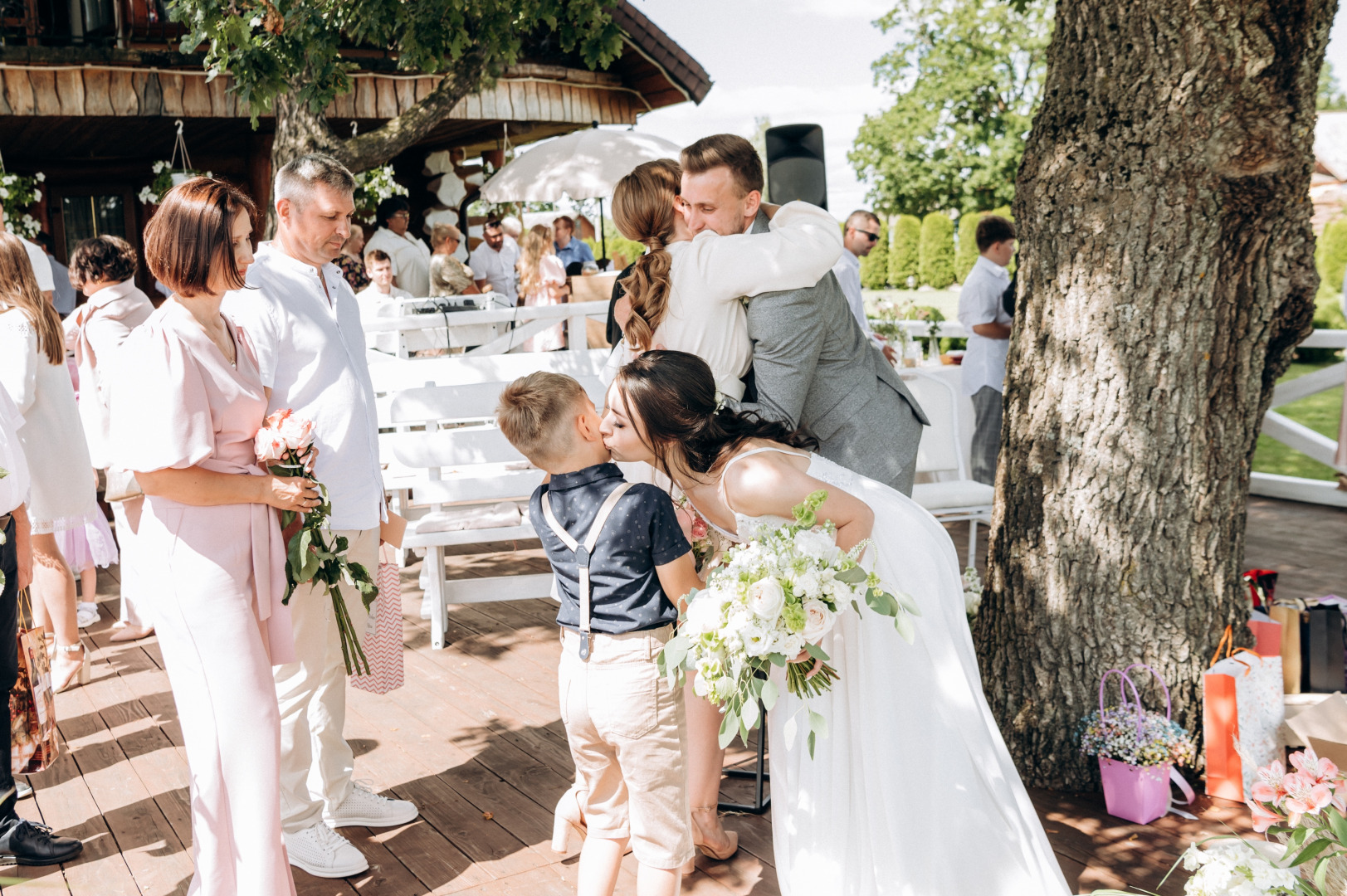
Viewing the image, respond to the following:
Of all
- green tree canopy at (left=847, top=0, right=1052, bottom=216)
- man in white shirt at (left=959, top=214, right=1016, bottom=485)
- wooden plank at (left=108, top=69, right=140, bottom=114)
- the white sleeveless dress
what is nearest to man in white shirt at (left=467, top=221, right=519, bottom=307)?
wooden plank at (left=108, top=69, right=140, bottom=114)

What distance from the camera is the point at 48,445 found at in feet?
14.4

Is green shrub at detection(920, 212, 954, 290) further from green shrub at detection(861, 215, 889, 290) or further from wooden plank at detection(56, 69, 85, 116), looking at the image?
wooden plank at detection(56, 69, 85, 116)

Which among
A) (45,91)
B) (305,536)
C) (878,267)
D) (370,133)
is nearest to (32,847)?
(305,536)

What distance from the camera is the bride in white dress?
2537 mm

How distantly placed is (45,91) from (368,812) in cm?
813

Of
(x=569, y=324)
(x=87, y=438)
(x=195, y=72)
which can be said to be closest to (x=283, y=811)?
(x=87, y=438)

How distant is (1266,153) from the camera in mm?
3176

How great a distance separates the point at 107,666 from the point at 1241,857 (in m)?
4.67

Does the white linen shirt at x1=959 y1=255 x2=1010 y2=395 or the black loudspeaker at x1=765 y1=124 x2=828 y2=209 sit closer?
the white linen shirt at x1=959 y1=255 x2=1010 y2=395

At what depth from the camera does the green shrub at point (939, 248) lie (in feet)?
116

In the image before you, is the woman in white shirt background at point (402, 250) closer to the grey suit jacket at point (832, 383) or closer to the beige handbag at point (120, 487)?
the beige handbag at point (120, 487)

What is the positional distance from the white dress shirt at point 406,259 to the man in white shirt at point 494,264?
3.91 ft

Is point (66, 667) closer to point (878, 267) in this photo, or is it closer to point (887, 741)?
point (887, 741)

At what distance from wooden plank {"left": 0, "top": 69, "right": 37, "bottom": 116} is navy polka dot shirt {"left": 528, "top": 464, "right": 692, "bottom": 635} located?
337 inches
